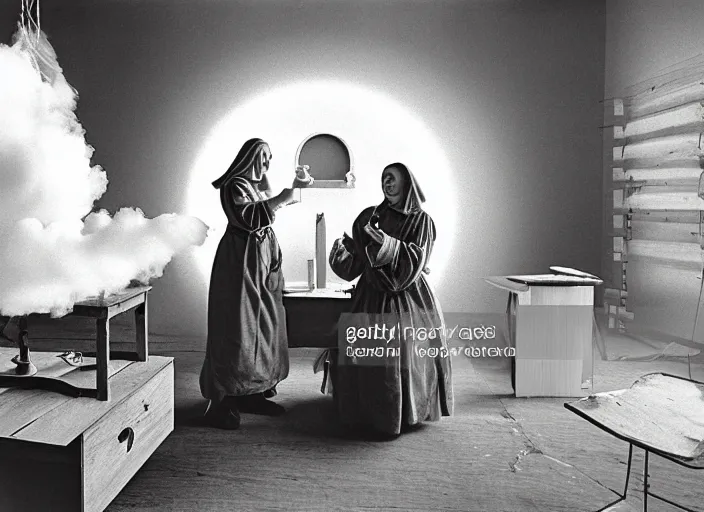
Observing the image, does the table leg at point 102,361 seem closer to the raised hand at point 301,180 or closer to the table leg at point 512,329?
the raised hand at point 301,180

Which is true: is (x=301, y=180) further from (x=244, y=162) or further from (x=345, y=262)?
(x=345, y=262)

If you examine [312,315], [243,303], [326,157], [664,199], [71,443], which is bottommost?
[71,443]

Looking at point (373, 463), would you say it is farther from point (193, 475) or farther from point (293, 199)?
point (293, 199)

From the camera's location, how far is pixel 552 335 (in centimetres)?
374

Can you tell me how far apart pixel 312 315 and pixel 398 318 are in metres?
0.61

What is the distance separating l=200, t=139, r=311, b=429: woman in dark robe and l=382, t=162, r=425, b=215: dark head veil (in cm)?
60

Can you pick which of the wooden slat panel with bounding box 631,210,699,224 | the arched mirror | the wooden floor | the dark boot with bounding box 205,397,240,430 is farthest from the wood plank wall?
the dark boot with bounding box 205,397,240,430

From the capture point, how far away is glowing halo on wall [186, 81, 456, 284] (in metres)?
5.14

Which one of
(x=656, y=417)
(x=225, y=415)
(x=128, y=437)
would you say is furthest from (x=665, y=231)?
(x=128, y=437)

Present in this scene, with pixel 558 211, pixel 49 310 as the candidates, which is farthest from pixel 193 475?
pixel 558 211

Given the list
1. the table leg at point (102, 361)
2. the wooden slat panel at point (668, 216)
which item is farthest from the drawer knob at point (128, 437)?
the wooden slat panel at point (668, 216)

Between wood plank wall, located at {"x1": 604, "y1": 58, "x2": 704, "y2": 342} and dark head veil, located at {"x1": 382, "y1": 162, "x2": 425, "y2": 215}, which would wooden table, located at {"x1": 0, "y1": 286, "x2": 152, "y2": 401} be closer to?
dark head veil, located at {"x1": 382, "y1": 162, "x2": 425, "y2": 215}

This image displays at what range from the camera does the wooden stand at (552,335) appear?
373 centimetres

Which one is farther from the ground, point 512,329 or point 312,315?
point 312,315
